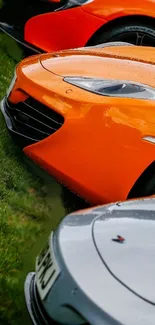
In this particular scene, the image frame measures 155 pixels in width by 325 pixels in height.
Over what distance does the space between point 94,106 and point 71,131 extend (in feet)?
0.69

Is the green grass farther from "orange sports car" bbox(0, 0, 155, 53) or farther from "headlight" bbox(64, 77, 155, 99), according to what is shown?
"orange sports car" bbox(0, 0, 155, 53)

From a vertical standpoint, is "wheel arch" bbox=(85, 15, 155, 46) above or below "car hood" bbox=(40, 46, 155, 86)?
below

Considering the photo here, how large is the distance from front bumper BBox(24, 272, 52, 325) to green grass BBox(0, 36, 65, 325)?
39 cm

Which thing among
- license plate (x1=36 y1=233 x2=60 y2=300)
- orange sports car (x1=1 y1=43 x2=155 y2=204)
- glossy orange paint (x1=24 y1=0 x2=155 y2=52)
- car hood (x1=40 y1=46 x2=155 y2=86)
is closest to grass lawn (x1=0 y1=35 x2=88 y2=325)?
orange sports car (x1=1 y1=43 x2=155 y2=204)

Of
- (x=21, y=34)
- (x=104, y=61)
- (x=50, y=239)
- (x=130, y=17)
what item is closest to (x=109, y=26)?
(x=130, y=17)

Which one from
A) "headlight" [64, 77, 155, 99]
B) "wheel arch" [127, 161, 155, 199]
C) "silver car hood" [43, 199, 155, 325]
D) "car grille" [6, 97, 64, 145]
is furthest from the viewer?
"car grille" [6, 97, 64, 145]

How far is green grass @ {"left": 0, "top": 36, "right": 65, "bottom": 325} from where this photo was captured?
3.82 m

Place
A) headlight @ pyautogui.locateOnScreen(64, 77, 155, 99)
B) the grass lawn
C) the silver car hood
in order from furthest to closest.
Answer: headlight @ pyautogui.locateOnScreen(64, 77, 155, 99) → the grass lawn → the silver car hood

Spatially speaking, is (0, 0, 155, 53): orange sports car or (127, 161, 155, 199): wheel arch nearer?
(127, 161, 155, 199): wheel arch

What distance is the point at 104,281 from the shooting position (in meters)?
2.85

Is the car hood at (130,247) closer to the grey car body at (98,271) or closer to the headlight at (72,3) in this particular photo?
the grey car body at (98,271)

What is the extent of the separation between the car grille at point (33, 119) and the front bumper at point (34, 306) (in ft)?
4.58

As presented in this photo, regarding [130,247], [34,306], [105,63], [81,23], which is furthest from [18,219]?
[81,23]

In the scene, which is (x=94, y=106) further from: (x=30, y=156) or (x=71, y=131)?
(x=30, y=156)
